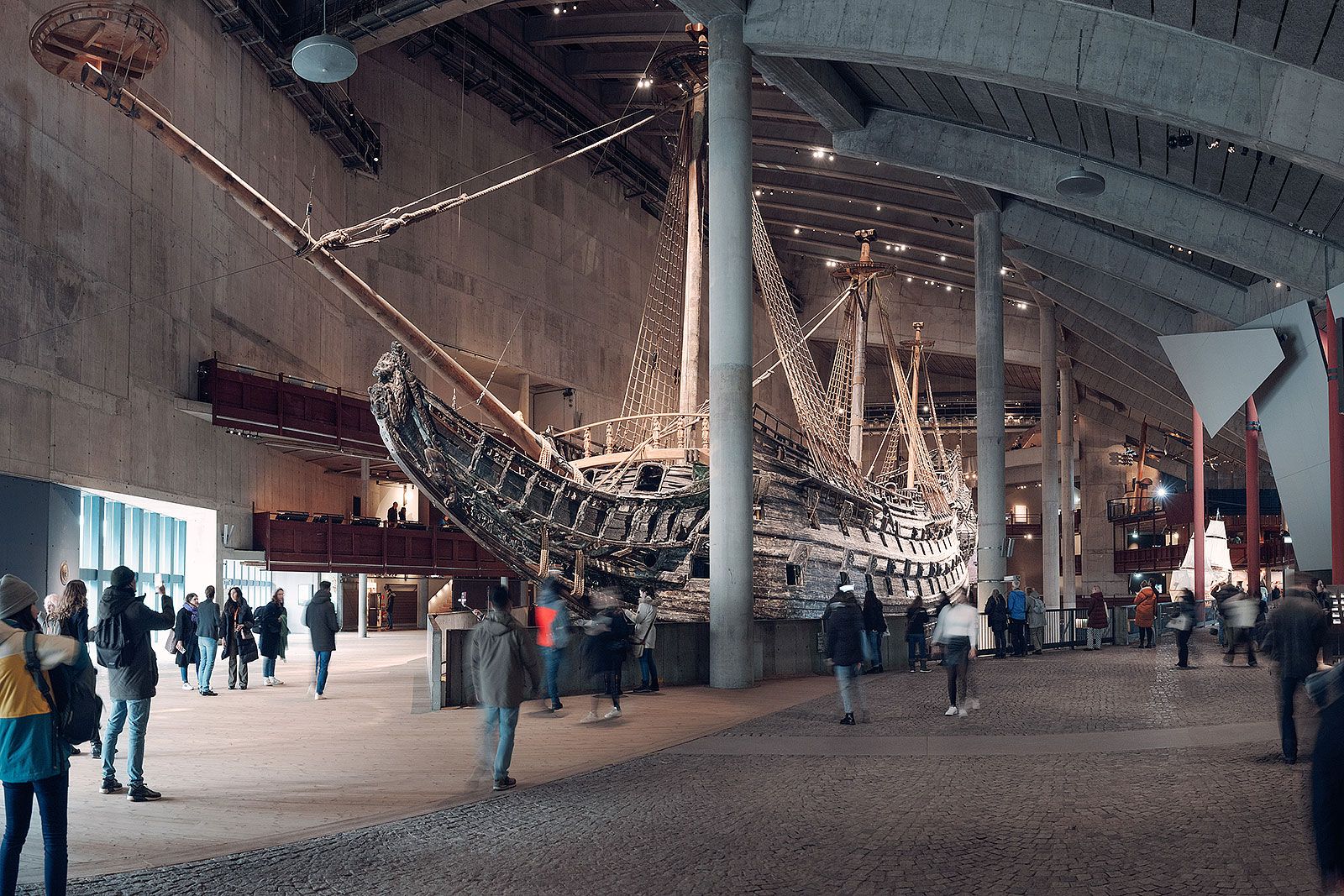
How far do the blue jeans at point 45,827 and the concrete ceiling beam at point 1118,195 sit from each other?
1726cm

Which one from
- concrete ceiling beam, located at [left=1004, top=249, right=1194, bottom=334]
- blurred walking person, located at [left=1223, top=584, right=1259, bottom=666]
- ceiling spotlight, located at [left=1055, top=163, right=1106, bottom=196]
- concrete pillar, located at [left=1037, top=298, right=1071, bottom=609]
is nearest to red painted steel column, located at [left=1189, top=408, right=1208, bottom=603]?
concrete pillar, located at [left=1037, top=298, right=1071, bottom=609]

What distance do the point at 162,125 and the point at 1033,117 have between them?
1320cm

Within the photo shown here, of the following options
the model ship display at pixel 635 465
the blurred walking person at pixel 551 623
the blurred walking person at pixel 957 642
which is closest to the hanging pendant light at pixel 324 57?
the model ship display at pixel 635 465

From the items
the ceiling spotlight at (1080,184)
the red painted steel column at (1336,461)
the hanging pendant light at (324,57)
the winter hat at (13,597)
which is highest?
the hanging pendant light at (324,57)

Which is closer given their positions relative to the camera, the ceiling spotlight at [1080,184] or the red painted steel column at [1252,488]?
the ceiling spotlight at [1080,184]

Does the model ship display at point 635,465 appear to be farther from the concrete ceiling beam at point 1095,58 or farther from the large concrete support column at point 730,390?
the concrete ceiling beam at point 1095,58

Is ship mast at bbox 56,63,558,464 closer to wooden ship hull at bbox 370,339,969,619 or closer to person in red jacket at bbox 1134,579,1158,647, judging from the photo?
wooden ship hull at bbox 370,339,969,619

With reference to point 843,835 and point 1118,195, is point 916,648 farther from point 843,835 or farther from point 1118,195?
point 843,835

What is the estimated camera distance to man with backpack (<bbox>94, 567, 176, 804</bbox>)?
765 cm

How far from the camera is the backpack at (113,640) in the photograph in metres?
7.66

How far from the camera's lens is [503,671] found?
7871 millimetres

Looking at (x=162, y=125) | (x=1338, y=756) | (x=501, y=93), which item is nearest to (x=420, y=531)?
(x=501, y=93)

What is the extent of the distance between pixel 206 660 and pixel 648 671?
596cm

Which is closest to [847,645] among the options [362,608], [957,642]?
[957,642]
